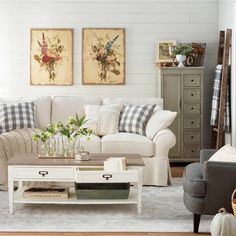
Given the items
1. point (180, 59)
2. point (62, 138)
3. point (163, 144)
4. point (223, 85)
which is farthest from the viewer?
point (180, 59)

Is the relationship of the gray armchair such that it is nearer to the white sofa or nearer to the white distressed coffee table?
the white distressed coffee table

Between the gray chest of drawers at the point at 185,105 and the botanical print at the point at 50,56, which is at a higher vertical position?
the botanical print at the point at 50,56

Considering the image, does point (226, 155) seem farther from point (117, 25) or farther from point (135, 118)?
point (117, 25)

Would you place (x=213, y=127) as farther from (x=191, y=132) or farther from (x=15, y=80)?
(x=15, y=80)

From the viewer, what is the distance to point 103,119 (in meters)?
7.16

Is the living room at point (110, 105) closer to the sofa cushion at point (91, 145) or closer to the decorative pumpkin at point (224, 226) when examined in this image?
the sofa cushion at point (91, 145)

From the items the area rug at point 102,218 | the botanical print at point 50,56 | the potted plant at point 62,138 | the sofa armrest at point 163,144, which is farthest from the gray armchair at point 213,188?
the botanical print at point 50,56

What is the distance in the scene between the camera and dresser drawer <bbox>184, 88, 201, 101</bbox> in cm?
821

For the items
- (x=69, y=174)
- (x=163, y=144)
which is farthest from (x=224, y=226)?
(x=163, y=144)

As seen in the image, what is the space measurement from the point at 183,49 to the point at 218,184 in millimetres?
3972

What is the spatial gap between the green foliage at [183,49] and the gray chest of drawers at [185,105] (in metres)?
0.22

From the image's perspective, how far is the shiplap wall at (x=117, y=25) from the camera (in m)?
8.46

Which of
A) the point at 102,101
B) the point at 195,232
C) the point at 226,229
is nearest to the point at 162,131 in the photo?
the point at 102,101

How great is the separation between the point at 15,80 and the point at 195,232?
4657 millimetres
